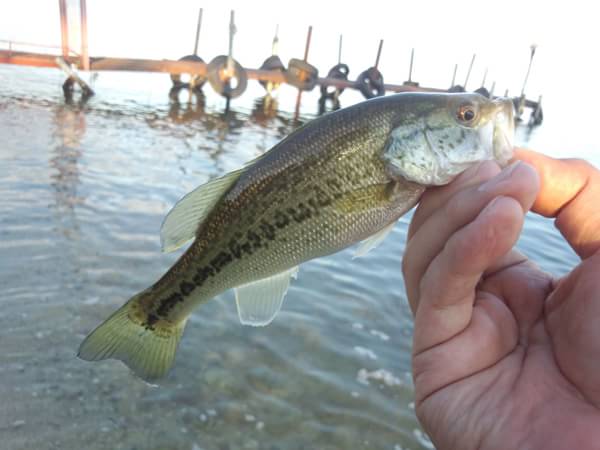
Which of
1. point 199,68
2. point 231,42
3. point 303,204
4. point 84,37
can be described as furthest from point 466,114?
point 199,68

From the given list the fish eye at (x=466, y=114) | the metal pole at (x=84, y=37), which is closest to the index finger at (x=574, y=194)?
the fish eye at (x=466, y=114)

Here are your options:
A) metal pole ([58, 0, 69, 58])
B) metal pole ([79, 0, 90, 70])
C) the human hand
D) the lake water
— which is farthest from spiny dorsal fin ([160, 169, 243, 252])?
metal pole ([58, 0, 69, 58])

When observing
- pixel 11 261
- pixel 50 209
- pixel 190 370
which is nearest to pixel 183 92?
pixel 50 209

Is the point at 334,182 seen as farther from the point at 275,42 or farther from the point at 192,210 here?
the point at 275,42

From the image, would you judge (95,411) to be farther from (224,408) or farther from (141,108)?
(141,108)

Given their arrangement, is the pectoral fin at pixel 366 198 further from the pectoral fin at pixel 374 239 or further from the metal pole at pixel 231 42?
the metal pole at pixel 231 42
